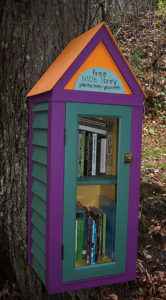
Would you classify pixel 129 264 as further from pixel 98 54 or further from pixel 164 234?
pixel 164 234

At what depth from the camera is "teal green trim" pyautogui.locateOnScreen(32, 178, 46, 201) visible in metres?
1.71

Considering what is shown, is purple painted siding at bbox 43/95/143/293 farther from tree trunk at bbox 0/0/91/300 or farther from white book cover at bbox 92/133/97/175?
tree trunk at bbox 0/0/91/300

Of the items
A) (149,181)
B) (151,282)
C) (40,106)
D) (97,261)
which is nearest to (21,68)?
(40,106)

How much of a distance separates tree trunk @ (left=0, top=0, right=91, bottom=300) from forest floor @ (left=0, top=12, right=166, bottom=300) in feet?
1.12

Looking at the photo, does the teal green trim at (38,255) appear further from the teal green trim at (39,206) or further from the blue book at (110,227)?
the blue book at (110,227)

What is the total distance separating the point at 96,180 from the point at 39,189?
1.18ft

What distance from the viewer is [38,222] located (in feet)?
6.04

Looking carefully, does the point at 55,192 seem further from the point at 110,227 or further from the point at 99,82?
the point at 99,82

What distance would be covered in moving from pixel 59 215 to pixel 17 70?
1.03m

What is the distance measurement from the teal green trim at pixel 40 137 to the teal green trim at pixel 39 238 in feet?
1.87

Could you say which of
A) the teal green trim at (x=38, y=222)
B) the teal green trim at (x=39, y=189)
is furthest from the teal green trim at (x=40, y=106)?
the teal green trim at (x=38, y=222)

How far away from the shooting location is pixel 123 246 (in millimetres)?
1835

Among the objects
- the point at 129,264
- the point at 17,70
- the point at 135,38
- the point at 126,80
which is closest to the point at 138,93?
the point at 126,80

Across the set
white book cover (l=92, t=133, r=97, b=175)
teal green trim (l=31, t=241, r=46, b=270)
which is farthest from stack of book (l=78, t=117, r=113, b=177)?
teal green trim (l=31, t=241, r=46, b=270)
